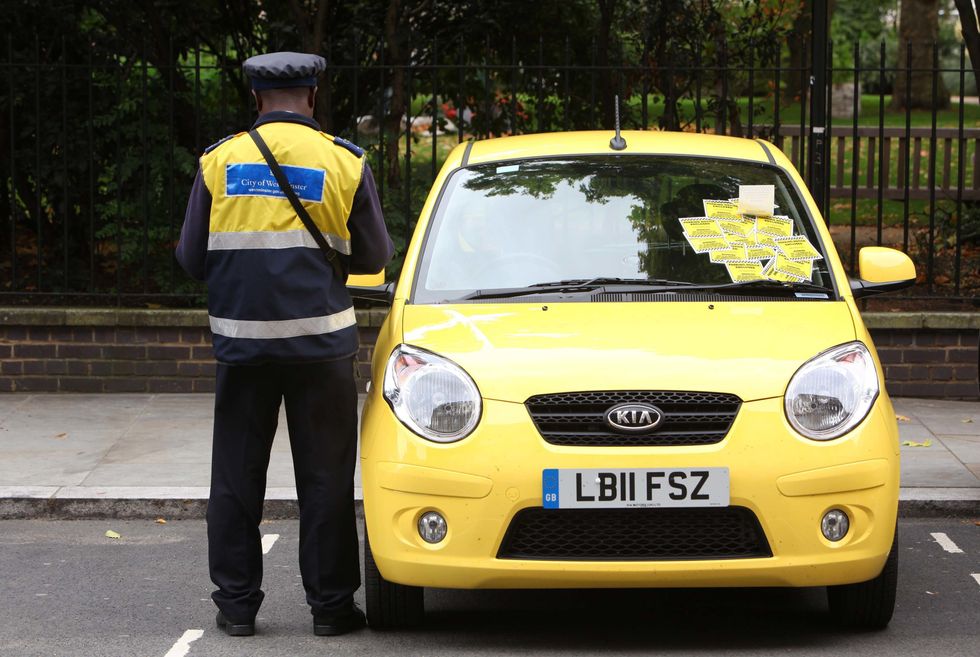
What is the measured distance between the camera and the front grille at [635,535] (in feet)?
14.7

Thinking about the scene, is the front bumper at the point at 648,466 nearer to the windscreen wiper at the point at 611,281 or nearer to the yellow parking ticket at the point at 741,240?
the windscreen wiper at the point at 611,281

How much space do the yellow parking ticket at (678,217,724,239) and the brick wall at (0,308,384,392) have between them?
398cm

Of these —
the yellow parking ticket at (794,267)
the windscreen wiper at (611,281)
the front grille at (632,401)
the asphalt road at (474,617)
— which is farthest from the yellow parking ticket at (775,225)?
the asphalt road at (474,617)

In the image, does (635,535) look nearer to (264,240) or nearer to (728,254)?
(728,254)

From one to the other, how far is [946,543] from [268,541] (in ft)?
9.03

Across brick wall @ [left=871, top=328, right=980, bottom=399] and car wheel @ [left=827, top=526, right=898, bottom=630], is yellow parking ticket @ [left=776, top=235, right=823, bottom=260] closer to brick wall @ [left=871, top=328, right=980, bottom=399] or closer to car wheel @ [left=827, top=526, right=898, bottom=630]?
car wheel @ [left=827, top=526, right=898, bottom=630]

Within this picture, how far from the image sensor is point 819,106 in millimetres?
9109

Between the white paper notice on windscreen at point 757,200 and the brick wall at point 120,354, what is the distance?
3806 millimetres

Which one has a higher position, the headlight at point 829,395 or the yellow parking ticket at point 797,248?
the yellow parking ticket at point 797,248

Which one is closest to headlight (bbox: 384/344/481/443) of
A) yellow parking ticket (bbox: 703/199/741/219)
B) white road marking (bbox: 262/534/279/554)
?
yellow parking ticket (bbox: 703/199/741/219)

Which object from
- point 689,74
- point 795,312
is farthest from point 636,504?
point 689,74

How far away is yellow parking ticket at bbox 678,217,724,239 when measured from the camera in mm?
5488

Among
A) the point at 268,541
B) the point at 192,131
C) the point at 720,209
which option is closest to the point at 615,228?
the point at 720,209

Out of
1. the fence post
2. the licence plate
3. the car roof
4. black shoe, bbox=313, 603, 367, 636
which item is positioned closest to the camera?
the licence plate
